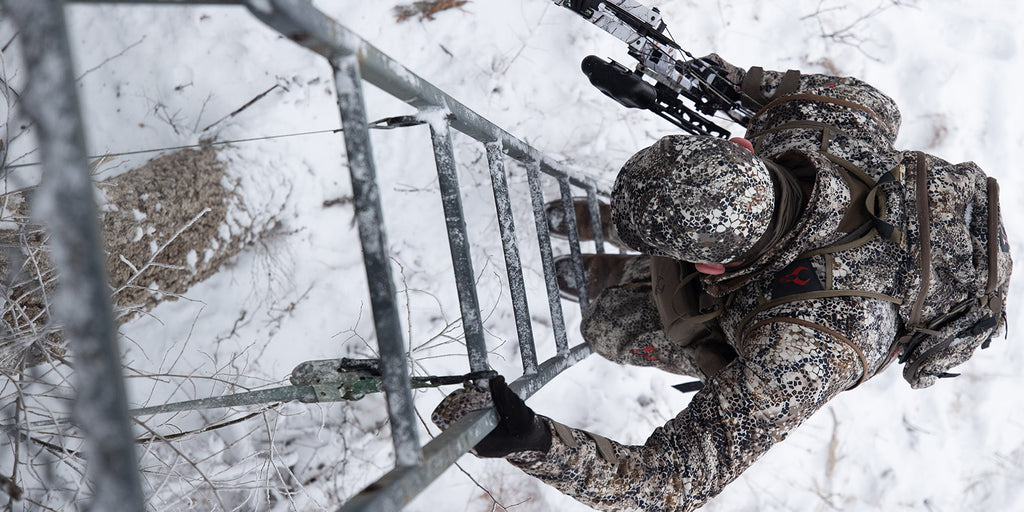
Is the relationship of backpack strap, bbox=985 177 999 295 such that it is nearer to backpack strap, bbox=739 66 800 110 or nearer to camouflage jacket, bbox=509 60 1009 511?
camouflage jacket, bbox=509 60 1009 511

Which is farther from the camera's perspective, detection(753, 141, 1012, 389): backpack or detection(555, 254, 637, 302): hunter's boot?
detection(555, 254, 637, 302): hunter's boot

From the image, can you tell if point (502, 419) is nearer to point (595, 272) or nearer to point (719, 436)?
point (719, 436)

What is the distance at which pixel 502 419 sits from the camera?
122 centimetres

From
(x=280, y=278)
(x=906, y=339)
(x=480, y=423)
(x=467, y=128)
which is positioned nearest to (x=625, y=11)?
(x=467, y=128)

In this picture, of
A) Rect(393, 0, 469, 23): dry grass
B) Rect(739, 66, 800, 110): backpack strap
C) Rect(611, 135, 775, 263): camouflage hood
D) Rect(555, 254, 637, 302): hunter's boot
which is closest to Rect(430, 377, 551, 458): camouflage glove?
Rect(611, 135, 775, 263): camouflage hood

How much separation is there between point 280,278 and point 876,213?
2.22 meters

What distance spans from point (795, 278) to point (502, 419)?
0.78 meters

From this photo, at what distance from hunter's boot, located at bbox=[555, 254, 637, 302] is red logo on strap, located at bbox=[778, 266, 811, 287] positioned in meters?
0.97

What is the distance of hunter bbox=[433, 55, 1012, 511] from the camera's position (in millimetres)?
1263

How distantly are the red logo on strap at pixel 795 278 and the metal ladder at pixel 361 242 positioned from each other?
0.64 metres

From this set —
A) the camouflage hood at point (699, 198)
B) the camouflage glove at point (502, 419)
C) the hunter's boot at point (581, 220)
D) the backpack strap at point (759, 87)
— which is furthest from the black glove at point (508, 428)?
the hunter's boot at point (581, 220)

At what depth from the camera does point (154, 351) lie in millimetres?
2473

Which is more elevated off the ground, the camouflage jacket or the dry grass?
the dry grass

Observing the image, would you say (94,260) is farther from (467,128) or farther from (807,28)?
(807,28)
